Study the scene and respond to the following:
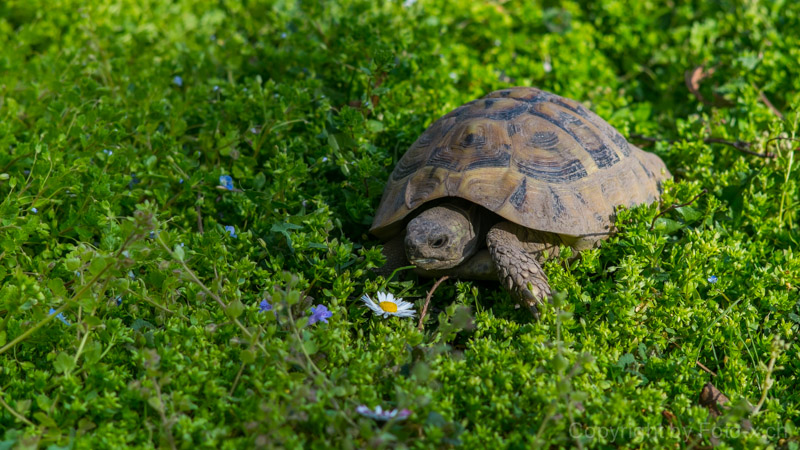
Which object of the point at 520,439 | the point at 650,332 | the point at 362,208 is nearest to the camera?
the point at 520,439

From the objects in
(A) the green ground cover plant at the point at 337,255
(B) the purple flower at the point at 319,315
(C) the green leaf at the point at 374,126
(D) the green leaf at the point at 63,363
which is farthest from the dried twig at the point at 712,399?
(D) the green leaf at the point at 63,363

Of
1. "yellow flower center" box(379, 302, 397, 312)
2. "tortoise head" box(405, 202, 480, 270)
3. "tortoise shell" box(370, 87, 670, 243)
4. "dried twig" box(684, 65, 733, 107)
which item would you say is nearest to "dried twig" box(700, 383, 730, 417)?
"tortoise shell" box(370, 87, 670, 243)

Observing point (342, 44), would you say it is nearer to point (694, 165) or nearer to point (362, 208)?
point (362, 208)

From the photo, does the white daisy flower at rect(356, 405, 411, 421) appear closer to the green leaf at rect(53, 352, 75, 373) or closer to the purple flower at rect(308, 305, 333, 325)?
the purple flower at rect(308, 305, 333, 325)

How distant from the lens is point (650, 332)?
3.03 meters

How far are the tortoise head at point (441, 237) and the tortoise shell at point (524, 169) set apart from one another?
10 centimetres

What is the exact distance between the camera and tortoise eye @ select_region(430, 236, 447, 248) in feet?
10.4

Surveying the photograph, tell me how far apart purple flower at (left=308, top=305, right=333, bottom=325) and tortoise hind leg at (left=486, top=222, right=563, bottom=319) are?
2.64 ft

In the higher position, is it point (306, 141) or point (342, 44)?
point (342, 44)

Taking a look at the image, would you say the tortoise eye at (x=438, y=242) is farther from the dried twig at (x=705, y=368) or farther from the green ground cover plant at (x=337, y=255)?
the dried twig at (x=705, y=368)

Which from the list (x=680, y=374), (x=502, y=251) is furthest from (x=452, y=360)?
(x=680, y=374)

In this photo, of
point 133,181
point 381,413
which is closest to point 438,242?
point 381,413

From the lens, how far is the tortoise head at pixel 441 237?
125 inches

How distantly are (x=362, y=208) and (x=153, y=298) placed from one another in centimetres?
118
